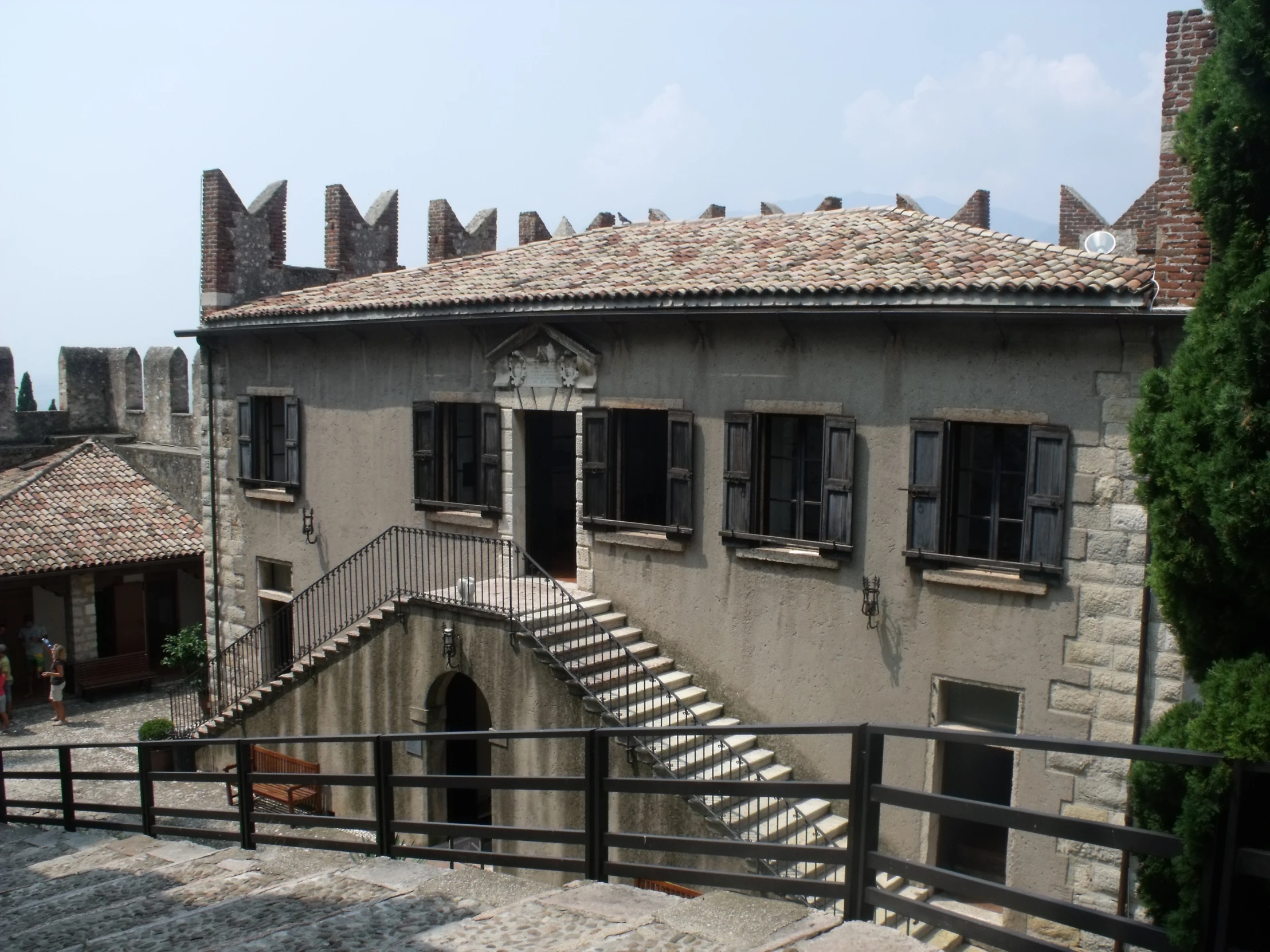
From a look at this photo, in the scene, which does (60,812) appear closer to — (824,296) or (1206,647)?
(824,296)

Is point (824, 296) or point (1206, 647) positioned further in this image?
point (824, 296)

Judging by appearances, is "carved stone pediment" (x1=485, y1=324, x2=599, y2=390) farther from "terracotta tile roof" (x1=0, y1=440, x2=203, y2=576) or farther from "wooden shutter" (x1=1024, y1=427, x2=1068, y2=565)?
"terracotta tile roof" (x1=0, y1=440, x2=203, y2=576)

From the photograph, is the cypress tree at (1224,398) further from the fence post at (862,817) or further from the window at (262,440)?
the window at (262,440)

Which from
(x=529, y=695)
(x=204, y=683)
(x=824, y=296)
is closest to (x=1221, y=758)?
(x=824, y=296)

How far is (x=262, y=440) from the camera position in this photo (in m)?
18.9

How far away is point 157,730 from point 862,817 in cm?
1677

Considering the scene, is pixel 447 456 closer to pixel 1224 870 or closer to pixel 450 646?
pixel 450 646

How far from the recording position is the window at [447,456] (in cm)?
1588

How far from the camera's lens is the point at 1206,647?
5.94 m

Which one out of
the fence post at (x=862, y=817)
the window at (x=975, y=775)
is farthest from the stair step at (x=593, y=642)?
the fence post at (x=862, y=817)

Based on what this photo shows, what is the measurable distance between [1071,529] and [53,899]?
8.73 meters

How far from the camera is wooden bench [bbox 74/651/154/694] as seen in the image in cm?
2311

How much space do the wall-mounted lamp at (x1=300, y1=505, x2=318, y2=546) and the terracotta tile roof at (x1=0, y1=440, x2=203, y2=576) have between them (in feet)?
23.6

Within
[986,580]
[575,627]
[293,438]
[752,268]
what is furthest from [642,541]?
[293,438]
